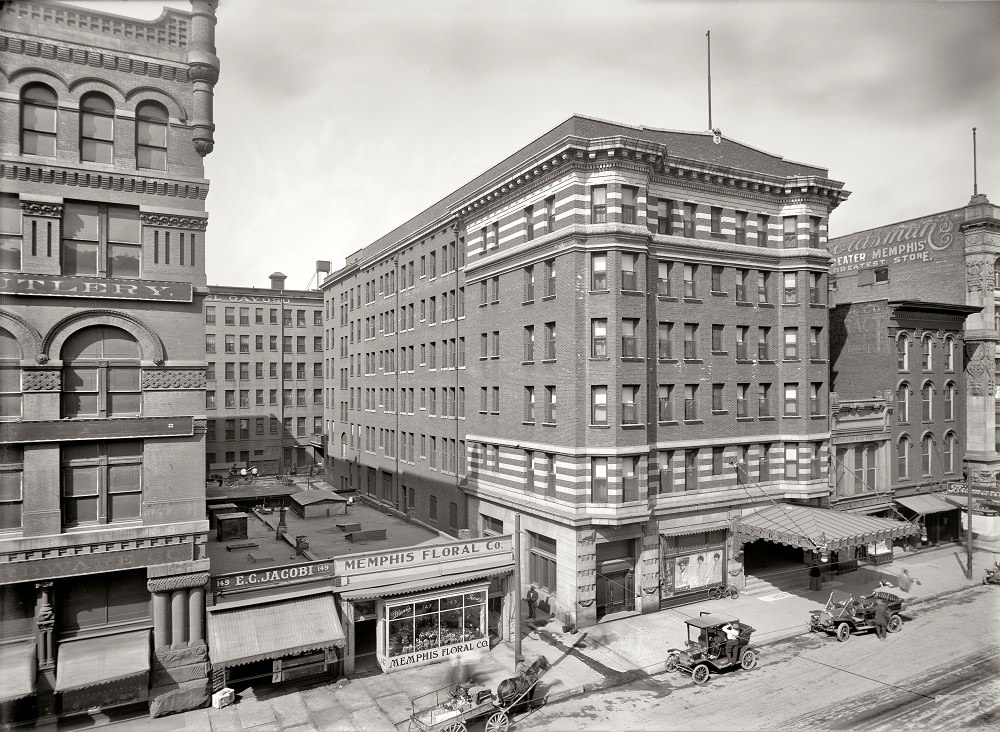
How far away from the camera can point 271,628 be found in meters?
22.0

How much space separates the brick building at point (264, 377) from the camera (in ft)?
254

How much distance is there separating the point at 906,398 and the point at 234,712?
43657 mm

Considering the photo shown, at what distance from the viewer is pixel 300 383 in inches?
3233

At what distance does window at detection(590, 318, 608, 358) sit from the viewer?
98.8 ft

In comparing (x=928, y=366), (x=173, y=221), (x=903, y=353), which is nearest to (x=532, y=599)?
(x=173, y=221)

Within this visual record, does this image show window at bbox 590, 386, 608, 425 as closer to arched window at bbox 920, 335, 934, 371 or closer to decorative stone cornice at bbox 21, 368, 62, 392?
decorative stone cornice at bbox 21, 368, 62, 392

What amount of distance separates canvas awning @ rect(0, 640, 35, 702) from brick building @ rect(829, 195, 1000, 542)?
39672mm

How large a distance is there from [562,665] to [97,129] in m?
25.5

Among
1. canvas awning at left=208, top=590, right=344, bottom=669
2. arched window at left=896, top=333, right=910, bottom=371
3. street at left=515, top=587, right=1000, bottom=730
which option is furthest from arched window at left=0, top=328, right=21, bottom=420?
arched window at left=896, top=333, right=910, bottom=371

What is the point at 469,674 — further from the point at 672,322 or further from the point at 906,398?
the point at 906,398

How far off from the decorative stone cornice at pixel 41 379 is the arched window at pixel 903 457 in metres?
46.6

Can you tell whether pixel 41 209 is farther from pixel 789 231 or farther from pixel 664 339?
pixel 789 231

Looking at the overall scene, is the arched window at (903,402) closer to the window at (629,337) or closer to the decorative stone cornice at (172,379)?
the window at (629,337)

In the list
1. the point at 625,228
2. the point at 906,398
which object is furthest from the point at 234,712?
the point at 906,398
